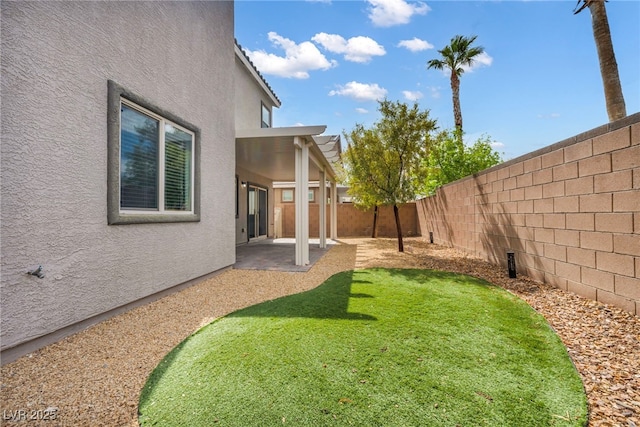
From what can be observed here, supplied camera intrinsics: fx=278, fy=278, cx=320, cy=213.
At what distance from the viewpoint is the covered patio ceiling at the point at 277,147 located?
6805 millimetres

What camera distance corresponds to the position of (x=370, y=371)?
8.24 feet

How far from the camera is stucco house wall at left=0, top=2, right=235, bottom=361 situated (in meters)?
2.71

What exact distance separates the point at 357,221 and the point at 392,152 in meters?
7.66

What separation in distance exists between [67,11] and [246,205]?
9540 mm

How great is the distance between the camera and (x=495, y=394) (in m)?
2.21

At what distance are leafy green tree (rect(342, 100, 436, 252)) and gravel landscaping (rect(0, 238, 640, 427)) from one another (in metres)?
5.37

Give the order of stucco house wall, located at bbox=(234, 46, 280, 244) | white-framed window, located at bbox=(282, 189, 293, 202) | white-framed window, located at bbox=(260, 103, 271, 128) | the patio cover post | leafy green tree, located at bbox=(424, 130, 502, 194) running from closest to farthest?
1. the patio cover post
2. stucco house wall, located at bbox=(234, 46, 280, 244)
3. white-framed window, located at bbox=(260, 103, 271, 128)
4. leafy green tree, located at bbox=(424, 130, 502, 194)
5. white-framed window, located at bbox=(282, 189, 293, 202)

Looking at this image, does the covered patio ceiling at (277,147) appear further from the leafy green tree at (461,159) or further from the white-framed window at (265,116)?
the leafy green tree at (461,159)

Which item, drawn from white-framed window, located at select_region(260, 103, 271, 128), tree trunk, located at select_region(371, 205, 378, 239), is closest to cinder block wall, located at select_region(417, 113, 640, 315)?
white-framed window, located at select_region(260, 103, 271, 128)

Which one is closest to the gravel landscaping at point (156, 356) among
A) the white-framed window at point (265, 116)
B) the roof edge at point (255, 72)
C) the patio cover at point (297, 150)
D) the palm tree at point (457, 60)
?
the patio cover at point (297, 150)

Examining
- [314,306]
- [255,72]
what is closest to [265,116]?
[255,72]

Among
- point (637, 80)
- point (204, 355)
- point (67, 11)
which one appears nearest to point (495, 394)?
point (204, 355)

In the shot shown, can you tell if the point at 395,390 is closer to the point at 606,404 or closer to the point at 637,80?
the point at 606,404

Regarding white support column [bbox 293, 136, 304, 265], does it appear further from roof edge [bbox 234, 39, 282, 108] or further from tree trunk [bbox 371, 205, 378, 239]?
tree trunk [bbox 371, 205, 378, 239]
